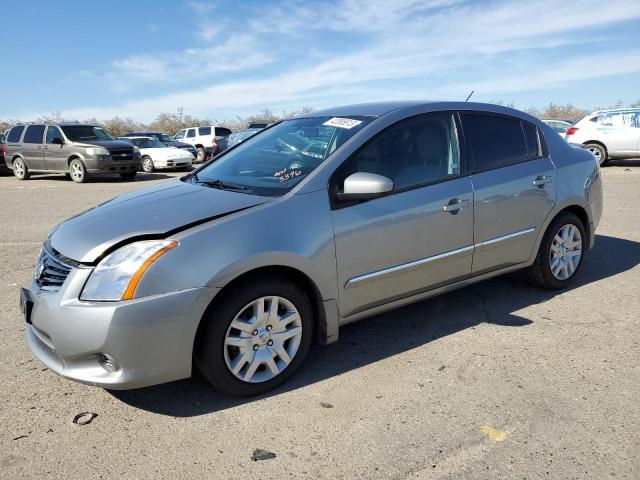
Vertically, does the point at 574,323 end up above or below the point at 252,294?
below

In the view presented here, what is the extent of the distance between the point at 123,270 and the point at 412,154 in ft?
6.76

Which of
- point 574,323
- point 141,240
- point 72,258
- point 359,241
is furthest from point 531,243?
point 72,258

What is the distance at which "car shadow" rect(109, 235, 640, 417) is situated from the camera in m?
3.09

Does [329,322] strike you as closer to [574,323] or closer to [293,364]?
[293,364]

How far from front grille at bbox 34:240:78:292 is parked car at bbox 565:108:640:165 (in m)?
15.4

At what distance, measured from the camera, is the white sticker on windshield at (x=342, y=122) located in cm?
369

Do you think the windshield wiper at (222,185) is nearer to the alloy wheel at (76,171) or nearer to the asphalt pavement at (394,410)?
the asphalt pavement at (394,410)

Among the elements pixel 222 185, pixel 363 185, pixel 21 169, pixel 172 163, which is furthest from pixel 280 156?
pixel 172 163

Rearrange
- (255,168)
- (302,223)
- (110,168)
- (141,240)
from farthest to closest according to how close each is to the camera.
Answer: (110,168)
(255,168)
(302,223)
(141,240)

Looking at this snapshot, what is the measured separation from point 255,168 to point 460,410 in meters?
2.08

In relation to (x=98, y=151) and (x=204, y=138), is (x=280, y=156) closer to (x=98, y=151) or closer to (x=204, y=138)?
(x=98, y=151)

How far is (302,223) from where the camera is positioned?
3.11 metres

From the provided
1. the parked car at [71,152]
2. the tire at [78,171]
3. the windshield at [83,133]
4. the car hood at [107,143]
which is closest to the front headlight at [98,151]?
the parked car at [71,152]

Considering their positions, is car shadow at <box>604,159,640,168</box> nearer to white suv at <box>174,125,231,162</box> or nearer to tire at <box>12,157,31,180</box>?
white suv at <box>174,125,231,162</box>
